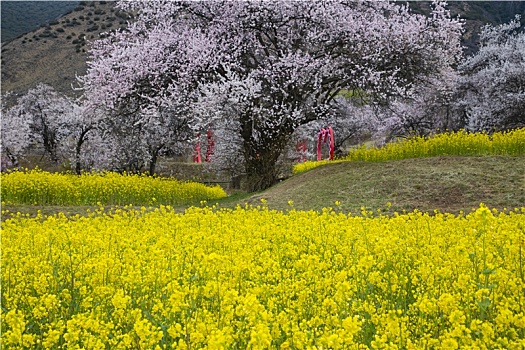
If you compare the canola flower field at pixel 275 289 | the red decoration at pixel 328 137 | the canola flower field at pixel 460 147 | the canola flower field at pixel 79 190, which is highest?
the red decoration at pixel 328 137

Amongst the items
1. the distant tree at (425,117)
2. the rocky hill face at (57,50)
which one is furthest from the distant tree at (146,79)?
the rocky hill face at (57,50)

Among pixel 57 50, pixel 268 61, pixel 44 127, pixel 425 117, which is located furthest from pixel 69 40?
pixel 268 61

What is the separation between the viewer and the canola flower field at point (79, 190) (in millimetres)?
13633

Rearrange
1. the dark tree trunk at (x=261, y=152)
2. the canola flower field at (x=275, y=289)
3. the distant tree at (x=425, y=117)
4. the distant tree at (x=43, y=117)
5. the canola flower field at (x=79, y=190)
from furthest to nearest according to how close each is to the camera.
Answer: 1. the distant tree at (x=43, y=117)
2. the distant tree at (x=425, y=117)
3. the dark tree trunk at (x=261, y=152)
4. the canola flower field at (x=79, y=190)
5. the canola flower field at (x=275, y=289)

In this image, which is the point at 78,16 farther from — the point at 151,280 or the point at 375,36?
the point at 151,280

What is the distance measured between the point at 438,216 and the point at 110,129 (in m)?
19.6

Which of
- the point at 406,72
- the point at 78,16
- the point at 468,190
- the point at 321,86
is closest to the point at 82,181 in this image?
the point at 321,86

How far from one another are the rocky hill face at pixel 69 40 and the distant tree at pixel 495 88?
2497cm

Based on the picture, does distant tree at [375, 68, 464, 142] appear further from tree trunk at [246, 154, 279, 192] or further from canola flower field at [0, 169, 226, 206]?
canola flower field at [0, 169, 226, 206]

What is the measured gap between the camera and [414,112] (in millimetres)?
31375

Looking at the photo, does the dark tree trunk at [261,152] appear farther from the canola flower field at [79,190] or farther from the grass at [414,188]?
the grass at [414,188]

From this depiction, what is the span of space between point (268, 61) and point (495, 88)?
47.1 ft

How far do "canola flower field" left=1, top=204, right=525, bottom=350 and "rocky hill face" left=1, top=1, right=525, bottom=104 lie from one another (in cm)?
4646

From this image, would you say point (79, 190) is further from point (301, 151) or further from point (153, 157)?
point (301, 151)
